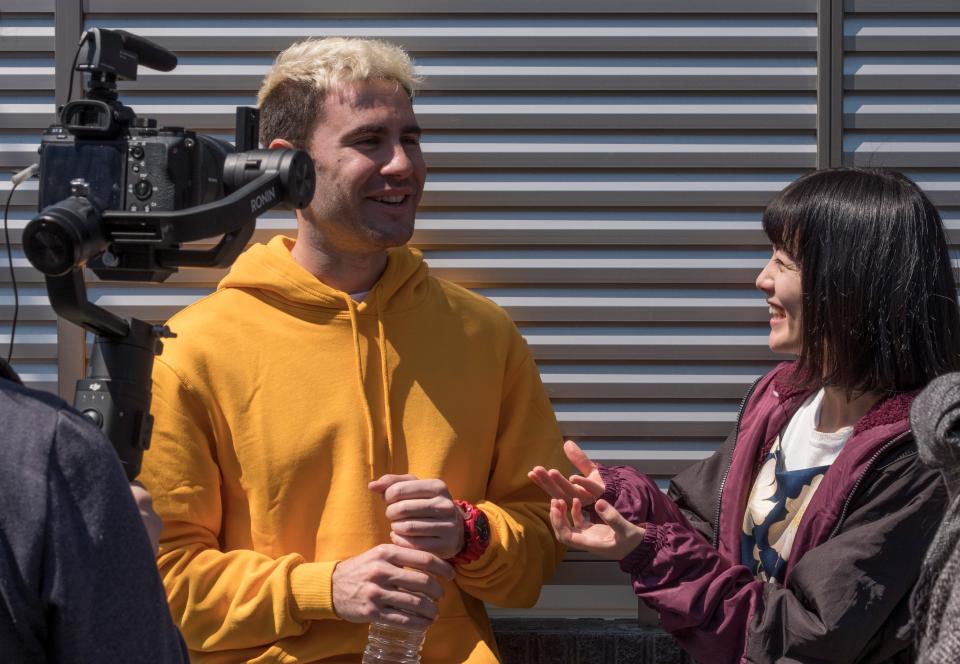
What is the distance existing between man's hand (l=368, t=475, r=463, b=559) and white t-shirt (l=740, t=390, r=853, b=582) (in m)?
0.72

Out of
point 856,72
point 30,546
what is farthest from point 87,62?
point 856,72

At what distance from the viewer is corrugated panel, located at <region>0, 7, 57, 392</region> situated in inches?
137

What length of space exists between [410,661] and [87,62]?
1.59 m

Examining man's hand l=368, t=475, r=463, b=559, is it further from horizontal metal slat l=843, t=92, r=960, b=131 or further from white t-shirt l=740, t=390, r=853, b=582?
horizontal metal slat l=843, t=92, r=960, b=131

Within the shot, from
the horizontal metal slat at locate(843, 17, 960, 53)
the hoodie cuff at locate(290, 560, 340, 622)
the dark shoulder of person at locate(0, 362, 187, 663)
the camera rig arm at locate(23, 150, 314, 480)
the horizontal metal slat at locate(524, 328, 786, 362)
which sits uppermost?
the horizontal metal slat at locate(843, 17, 960, 53)

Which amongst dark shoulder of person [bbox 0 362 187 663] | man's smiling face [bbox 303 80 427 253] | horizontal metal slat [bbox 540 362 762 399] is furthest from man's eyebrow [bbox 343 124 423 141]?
dark shoulder of person [bbox 0 362 187 663]

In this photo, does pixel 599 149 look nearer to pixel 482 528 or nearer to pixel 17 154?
pixel 482 528

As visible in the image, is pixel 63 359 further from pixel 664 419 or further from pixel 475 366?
pixel 664 419

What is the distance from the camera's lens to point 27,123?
3.49 metres

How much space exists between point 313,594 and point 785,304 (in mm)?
1326

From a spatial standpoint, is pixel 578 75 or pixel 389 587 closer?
pixel 389 587

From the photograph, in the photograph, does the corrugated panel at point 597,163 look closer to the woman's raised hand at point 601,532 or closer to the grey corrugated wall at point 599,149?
the grey corrugated wall at point 599,149

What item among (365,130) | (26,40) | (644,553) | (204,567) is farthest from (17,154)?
(644,553)

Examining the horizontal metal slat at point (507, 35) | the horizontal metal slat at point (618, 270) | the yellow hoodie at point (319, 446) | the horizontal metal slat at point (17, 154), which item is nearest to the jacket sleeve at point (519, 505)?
the yellow hoodie at point (319, 446)
